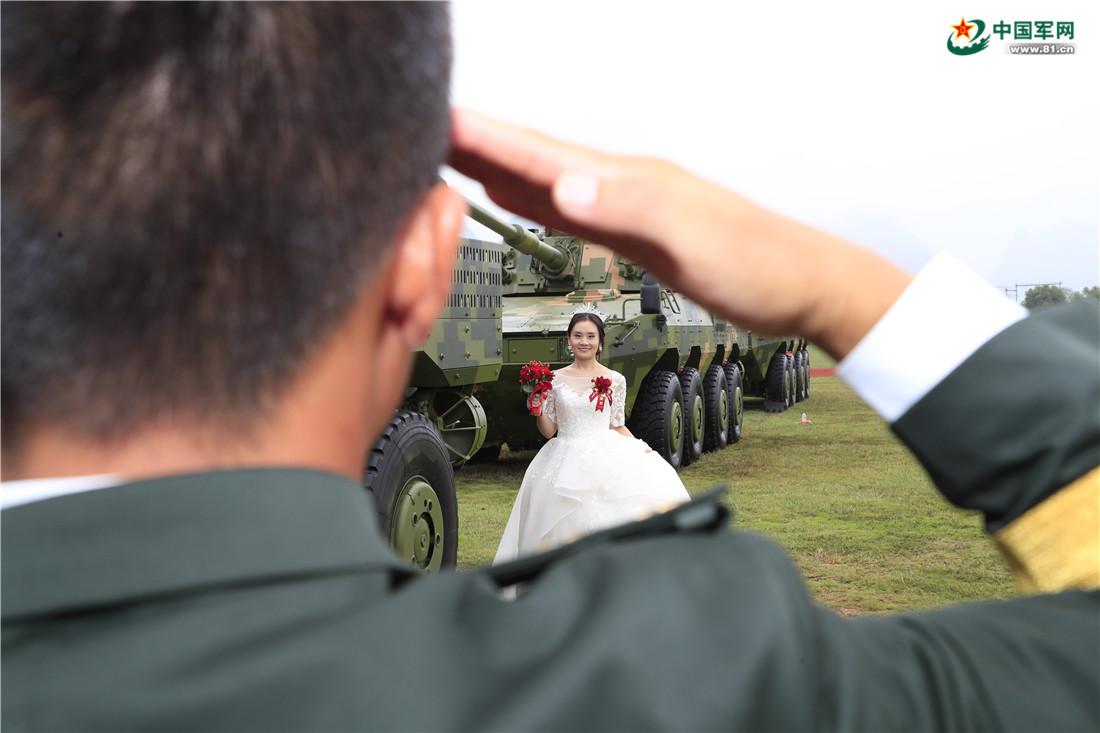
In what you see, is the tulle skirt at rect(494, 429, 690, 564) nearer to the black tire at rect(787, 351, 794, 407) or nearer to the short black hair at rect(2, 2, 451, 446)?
the short black hair at rect(2, 2, 451, 446)

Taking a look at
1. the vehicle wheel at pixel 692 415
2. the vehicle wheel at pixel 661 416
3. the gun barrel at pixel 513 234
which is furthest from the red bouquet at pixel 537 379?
the vehicle wheel at pixel 692 415

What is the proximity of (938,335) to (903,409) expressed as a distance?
3.2 inches

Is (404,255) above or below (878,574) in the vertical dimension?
above

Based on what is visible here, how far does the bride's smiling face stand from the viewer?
26.6 feet

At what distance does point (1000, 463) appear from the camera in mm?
900

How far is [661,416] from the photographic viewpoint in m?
11.2

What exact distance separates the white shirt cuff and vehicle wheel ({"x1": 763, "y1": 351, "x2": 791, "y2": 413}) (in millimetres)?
20135

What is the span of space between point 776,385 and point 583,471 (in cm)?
1457

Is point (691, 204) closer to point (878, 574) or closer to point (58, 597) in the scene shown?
point (58, 597)

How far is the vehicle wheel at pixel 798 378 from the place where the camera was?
23.3 metres

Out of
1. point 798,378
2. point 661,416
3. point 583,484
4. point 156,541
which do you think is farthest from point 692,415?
point 798,378

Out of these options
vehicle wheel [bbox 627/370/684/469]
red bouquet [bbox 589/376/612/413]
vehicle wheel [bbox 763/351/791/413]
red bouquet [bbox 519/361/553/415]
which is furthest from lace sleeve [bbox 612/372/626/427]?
vehicle wheel [bbox 763/351/791/413]

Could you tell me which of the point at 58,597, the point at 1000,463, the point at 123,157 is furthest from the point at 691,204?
the point at 58,597

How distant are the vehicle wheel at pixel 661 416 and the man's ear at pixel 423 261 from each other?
33.6 feet
